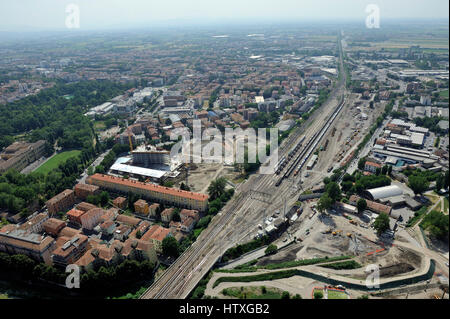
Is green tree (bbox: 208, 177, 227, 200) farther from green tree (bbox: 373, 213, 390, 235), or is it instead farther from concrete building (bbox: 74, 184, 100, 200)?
green tree (bbox: 373, 213, 390, 235)

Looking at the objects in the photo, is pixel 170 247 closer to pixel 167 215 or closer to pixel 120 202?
pixel 167 215

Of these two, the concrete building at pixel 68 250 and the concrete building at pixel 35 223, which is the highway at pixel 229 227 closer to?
the concrete building at pixel 68 250

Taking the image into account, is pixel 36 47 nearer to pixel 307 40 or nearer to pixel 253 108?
pixel 307 40

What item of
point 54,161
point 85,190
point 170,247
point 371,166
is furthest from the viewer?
point 54,161

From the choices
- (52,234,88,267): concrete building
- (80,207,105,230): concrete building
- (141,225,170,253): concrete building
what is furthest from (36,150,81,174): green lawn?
(141,225,170,253): concrete building

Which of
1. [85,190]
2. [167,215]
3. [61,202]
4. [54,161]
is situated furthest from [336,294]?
[54,161]

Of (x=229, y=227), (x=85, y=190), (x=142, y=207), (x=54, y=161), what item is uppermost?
(x=54, y=161)
